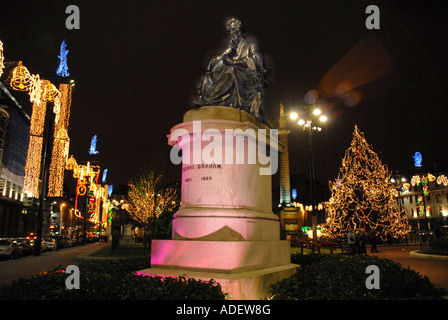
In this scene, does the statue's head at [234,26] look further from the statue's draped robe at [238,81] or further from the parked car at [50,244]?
the parked car at [50,244]

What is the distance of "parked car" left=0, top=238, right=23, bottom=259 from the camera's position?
23547 millimetres

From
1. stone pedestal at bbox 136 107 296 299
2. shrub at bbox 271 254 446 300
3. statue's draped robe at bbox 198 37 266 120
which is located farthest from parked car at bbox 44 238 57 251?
shrub at bbox 271 254 446 300

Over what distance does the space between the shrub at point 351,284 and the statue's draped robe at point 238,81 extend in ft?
13.9

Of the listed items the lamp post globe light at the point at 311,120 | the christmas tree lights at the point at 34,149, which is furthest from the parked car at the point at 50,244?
the lamp post globe light at the point at 311,120

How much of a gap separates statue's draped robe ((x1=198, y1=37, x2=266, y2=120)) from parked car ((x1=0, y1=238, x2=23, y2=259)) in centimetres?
2098

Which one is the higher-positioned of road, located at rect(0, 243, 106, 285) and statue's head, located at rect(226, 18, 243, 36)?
statue's head, located at rect(226, 18, 243, 36)

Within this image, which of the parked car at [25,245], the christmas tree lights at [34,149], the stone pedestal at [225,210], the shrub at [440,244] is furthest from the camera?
the christmas tree lights at [34,149]

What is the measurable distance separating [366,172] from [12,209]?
5263 centimetres

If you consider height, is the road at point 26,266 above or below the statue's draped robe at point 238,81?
below

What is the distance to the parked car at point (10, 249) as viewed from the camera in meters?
23.5

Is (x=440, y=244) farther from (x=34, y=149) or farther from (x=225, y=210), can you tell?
(x=34, y=149)

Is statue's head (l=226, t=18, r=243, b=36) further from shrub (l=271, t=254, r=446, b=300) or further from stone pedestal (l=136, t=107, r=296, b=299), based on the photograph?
shrub (l=271, t=254, r=446, b=300)

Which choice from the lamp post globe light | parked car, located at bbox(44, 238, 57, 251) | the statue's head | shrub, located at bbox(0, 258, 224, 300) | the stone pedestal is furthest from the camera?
parked car, located at bbox(44, 238, 57, 251)

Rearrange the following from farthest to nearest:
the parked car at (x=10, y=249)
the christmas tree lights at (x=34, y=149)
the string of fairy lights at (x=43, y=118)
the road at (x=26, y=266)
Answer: the christmas tree lights at (x=34, y=149), the parked car at (x=10, y=249), the string of fairy lights at (x=43, y=118), the road at (x=26, y=266)
